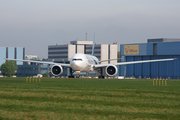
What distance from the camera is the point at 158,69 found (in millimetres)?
113812

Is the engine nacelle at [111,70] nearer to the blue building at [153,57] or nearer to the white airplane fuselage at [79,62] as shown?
the white airplane fuselage at [79,62]

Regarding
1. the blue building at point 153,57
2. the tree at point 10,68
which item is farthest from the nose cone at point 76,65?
the tree at point 10,68

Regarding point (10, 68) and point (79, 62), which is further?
point (10, 68)

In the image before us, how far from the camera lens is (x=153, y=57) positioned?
115 m

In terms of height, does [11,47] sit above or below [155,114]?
above

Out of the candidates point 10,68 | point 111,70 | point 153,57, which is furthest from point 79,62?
point 10,68

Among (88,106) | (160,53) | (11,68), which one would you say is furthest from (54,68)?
(11,68)

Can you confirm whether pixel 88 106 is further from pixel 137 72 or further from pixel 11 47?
pixel 11 47

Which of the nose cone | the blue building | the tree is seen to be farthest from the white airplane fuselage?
the tree

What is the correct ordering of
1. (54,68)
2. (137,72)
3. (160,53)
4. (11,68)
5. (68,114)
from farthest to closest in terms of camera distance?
1. (11,68)
2. (137,72)
3. (160,53)
4. (54,68)
5. (68,114)

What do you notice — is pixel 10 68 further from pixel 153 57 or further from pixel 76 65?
pixel 76 65

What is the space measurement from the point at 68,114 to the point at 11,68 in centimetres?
17198

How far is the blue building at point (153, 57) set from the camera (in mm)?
107750

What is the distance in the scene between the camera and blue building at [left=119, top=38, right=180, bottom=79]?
108 meters
